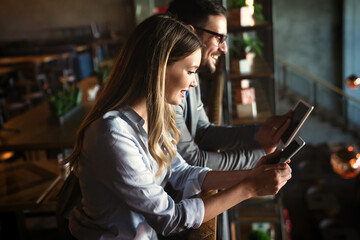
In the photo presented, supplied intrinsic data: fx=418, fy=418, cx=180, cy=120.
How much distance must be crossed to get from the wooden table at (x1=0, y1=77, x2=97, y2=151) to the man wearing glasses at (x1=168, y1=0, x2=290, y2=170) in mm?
1559

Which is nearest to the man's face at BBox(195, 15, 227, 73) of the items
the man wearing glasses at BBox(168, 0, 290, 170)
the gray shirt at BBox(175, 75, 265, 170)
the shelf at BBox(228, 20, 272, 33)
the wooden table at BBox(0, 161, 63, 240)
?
the man wearing glasses at BBox(168, 0, 290, 170)

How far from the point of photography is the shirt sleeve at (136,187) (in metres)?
1.07

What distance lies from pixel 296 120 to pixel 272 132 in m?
0.18

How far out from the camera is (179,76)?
4.00 feet

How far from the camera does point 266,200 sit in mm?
3865

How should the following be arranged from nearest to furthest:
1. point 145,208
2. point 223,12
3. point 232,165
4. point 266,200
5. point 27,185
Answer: point 145,208 → point 232,165 → point 223,12 → point 27,185 → point 266,200

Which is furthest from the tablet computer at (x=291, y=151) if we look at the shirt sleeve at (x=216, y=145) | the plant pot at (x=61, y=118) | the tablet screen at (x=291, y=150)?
the plant pot at (x=61, y=118)

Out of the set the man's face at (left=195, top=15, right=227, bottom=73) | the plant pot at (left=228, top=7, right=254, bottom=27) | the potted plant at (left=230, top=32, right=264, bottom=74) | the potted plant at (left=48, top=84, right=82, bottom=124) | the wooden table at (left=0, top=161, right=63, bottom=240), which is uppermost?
the plant pot at (left=228, top=7, right=254, bottom=27)

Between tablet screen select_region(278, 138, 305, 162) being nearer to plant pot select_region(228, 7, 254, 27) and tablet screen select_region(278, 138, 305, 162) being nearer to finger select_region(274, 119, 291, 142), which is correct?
finger select_region(274, 119, 291, 142)

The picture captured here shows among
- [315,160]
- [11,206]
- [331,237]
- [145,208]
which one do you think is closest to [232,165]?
[145,208]

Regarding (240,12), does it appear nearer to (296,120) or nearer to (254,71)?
(254,71)

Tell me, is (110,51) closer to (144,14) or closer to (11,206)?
(144,14)

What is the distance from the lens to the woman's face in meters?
1.21

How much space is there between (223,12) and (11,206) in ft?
4.93
